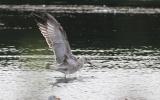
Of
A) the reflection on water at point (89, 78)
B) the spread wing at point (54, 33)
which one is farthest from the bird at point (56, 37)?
the reflection on water at point (89, 78)

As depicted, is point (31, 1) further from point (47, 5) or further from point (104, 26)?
point (104, 26)

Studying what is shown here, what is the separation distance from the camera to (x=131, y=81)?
21.3 m

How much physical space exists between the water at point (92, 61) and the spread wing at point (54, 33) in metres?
1.13

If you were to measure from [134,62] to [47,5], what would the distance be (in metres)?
36.4

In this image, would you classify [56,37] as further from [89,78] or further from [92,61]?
[92,61]

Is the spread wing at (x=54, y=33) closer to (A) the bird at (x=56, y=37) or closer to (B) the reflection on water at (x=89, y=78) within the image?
(A) the bird at (x=56, y=37)

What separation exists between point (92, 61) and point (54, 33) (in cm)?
642

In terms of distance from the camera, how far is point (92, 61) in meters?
26.3

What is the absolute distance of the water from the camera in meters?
19.0

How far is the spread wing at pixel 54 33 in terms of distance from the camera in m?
20.0

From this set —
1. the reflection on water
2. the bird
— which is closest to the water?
the reflection on water

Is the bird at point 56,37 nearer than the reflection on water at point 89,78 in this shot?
No

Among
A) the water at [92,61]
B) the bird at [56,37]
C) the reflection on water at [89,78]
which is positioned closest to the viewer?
the reflection on water at [89,78]

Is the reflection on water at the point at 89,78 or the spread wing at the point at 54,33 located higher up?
the spread wing at the point at 54,33
